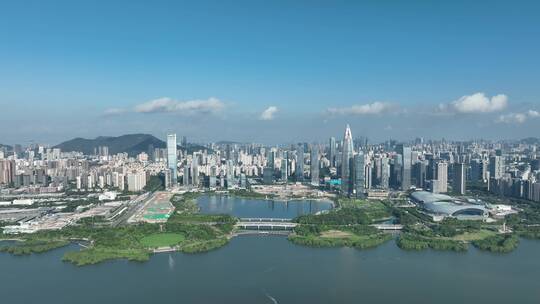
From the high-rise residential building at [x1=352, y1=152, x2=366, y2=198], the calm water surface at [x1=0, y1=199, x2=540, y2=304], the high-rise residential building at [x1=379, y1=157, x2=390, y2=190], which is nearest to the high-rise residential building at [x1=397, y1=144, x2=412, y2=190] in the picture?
the high-rise residential building at [x1=379, y1=157, x2=390, y2=190]

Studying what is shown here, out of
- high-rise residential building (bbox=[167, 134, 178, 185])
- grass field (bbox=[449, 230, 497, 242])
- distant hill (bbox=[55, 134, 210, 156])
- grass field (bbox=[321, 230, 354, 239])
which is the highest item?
distant hill (bbox=[55, 134, 210, 156])

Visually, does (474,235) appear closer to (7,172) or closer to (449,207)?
(449,207)

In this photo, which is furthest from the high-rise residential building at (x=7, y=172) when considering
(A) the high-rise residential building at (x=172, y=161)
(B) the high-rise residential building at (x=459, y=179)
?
(B) the high-rise residential building at (x=459, y=179)

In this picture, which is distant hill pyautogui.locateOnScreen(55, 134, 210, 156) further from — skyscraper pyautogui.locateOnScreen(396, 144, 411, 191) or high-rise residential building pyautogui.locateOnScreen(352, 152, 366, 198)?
high-rise residential building pyautogui.locateOnScreen(352, 152, 366, 198)

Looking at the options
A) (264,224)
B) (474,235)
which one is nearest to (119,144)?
(264,224)

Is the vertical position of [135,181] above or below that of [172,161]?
below

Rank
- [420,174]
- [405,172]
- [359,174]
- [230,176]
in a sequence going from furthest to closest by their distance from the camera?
[230,176]
[420,174]
[405,172]
[359,174]
